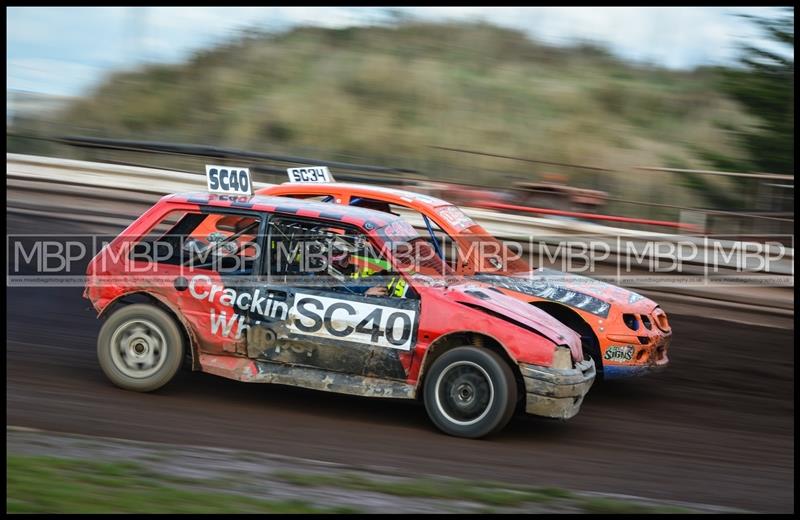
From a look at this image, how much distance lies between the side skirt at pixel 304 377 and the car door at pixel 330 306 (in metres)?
0.04

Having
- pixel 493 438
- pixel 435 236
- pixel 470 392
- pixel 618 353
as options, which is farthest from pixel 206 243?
pixel 618 353

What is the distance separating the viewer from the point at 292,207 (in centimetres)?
663

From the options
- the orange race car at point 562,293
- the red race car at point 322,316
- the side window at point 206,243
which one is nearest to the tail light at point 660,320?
the orange race car at point 562,293

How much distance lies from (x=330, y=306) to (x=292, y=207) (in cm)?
88

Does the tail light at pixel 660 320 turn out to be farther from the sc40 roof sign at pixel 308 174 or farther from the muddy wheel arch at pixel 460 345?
the sc40 roof sign at pixel 308 174

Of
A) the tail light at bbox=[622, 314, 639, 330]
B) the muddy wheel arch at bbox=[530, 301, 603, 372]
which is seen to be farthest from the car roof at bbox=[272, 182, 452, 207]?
the tail light at bbox=[622, 314, 639, 330]

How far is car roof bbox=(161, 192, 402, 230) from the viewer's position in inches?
257

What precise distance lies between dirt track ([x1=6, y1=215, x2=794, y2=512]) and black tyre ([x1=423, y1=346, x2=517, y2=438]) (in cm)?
13

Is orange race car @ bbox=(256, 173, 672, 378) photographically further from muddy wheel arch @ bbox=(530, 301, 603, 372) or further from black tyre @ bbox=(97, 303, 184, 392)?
black tyre @ bbox=(97, 303, 184, 392)

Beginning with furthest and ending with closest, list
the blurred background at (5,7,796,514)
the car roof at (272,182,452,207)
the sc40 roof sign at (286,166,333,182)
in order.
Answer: the sc40 roof sign at (286,166,333,182) < the car roof at (272,182,452,207) < the blurred background at (5,7,796,514)

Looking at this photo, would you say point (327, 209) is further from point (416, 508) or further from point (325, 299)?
point (416, 508)

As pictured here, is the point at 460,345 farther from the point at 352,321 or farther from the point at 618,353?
the point at 618,353

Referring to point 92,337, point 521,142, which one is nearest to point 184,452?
point 92,337

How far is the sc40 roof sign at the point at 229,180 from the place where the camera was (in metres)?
6.86
